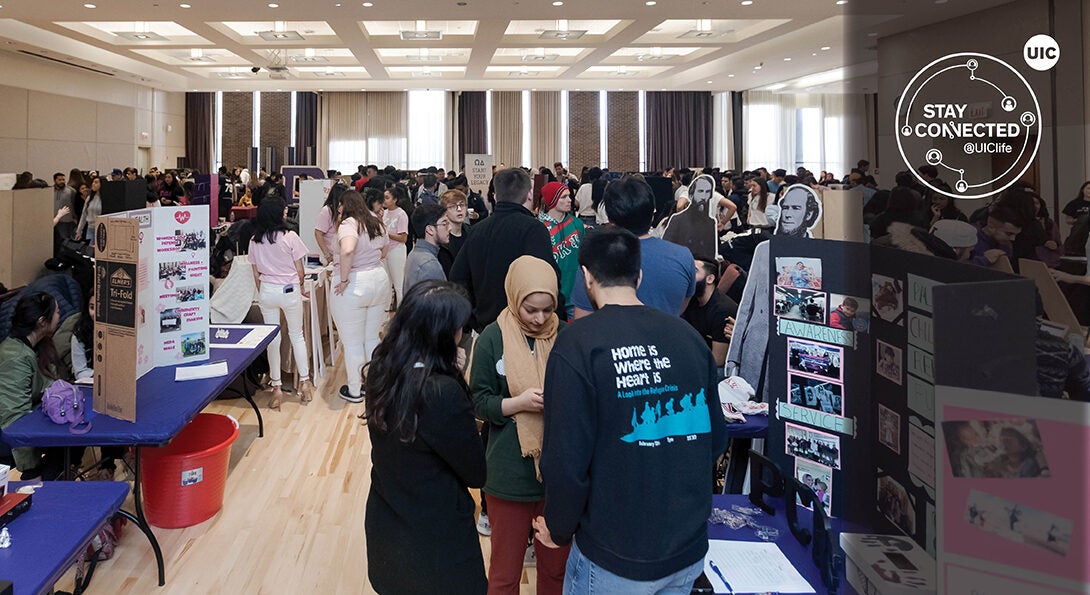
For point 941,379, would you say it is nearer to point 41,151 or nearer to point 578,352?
point 578,352

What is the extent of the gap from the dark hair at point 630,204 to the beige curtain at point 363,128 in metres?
18.2

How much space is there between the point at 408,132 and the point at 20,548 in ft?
62.4

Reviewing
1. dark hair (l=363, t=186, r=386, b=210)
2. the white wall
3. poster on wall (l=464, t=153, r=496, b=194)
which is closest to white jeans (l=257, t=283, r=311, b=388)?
dark hair (l=363, t=186, r=386, b=210)

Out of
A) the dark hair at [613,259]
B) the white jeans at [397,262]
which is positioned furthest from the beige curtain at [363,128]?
the dark hair at [613,259]

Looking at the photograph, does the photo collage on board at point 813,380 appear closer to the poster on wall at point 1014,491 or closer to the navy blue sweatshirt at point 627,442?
the navy blue sweatshirt at point 627,442

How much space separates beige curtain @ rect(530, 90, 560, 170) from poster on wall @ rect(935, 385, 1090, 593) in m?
19.9

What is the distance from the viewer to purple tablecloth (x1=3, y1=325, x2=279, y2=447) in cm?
267

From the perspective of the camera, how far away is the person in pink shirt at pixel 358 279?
15.6 feet

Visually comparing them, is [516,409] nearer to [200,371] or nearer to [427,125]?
[200,371]

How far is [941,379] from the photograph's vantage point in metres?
0.52

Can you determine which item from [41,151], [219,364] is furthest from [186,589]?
[41,151]

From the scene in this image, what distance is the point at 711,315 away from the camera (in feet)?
10.3

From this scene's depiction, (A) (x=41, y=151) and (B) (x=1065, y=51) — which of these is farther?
(A) (x=41, y=151)

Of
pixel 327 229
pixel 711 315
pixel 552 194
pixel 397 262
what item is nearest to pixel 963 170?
pixel 711 315
